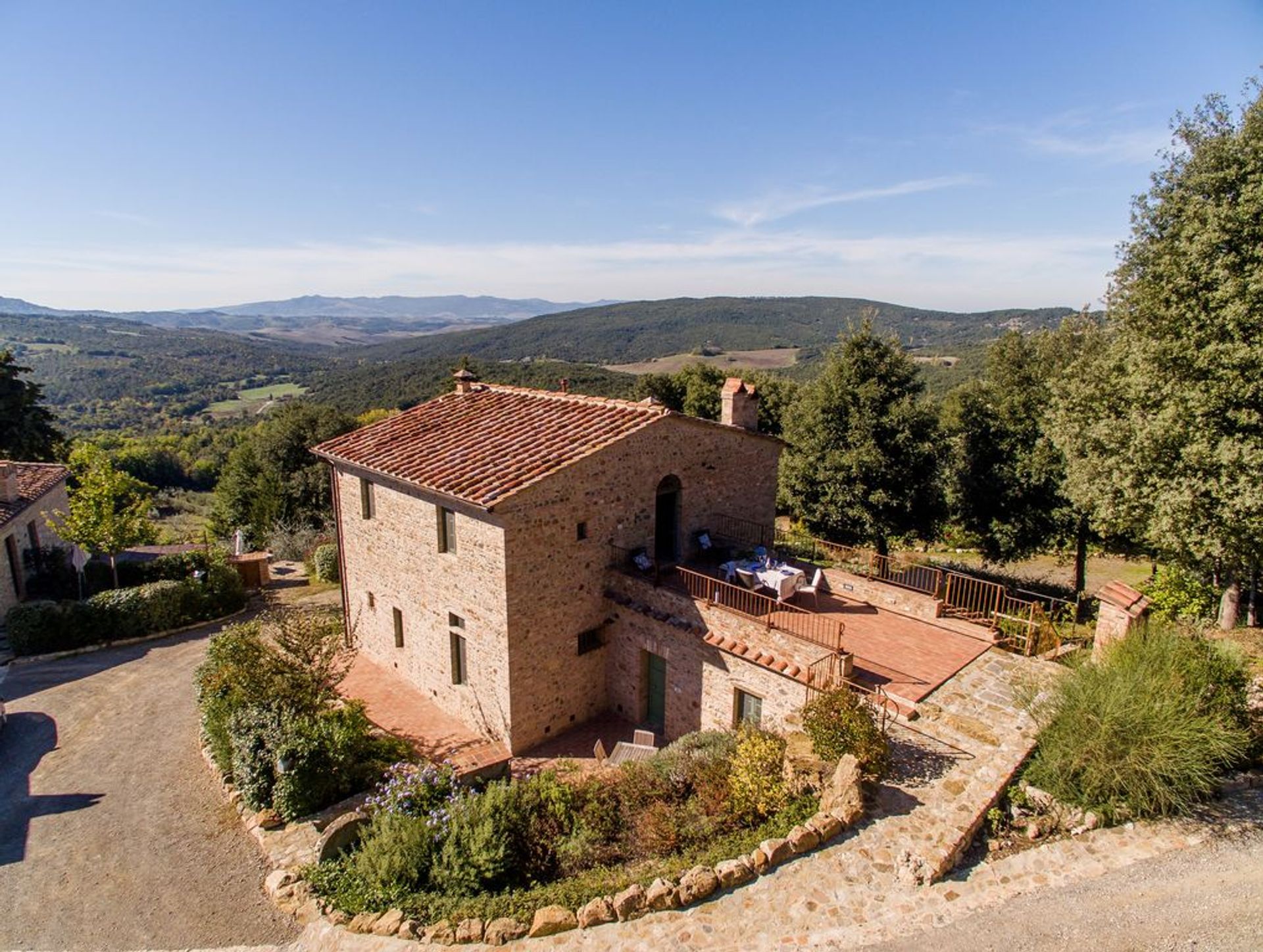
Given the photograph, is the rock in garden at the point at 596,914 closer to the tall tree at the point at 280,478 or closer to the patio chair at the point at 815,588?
the patio chair at the point at 815,588

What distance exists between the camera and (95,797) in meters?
13.4

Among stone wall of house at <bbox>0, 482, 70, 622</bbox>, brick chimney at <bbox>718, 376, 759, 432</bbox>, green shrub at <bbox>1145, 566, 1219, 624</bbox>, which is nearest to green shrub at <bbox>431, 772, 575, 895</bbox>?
brick chimney at <bbox>718, 376, 759, 432</bbox>

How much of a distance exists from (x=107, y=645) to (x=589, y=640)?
1598cm

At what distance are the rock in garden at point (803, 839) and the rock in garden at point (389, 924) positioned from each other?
535 centimetres

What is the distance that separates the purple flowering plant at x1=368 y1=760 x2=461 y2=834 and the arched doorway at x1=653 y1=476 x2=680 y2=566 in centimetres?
683

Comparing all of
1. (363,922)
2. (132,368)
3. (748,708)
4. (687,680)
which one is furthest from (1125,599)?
(132,368)

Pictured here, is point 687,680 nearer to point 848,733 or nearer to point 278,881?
point 848,733

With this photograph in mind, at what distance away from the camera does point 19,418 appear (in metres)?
32.6

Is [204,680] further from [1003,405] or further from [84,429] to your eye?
[84,429]

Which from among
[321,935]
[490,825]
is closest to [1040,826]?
[490,825]

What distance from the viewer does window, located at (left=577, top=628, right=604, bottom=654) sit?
15547mm

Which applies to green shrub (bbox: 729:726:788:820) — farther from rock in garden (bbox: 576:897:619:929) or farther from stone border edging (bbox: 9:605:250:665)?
stone border edging (bbox: 9:605:250:665)

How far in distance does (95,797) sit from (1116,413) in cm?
2404

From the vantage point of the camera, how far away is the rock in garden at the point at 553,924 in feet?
28.6
